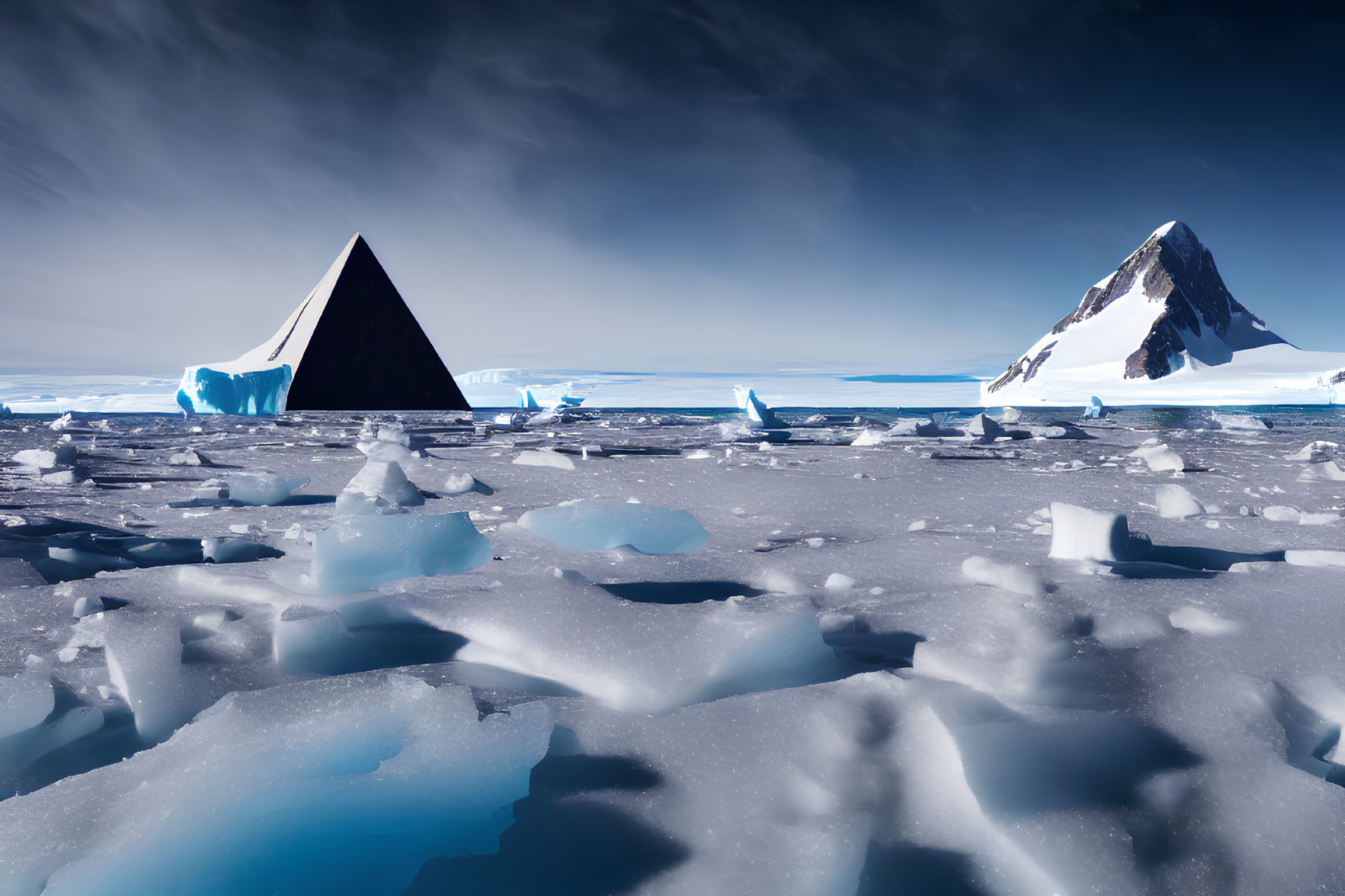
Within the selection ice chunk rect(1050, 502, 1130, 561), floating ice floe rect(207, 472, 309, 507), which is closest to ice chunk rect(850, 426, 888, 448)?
ice chunk rect(1050, 502, 1130, 561)

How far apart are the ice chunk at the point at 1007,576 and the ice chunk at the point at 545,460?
382 centimetres

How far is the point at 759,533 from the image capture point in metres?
2.62

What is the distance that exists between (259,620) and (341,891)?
3.19 ft

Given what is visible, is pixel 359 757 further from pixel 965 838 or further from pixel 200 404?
pixel 200 404

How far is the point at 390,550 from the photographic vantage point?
5.68 feet

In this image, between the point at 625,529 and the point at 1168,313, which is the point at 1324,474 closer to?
the point at 625,529

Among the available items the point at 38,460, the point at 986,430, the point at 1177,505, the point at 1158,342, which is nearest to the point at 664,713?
the point at 1177,505

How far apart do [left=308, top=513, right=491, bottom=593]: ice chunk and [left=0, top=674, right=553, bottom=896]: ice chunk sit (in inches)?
29.9

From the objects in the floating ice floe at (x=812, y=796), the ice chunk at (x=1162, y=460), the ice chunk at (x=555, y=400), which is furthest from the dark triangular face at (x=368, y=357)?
the floating ice floe at (x=812, y=796)

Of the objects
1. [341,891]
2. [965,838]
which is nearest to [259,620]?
[341,891]

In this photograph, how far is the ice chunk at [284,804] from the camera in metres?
0.67

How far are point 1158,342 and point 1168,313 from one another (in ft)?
21.0

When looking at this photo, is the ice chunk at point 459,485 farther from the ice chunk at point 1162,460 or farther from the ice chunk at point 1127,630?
the ice chunk at point 1162,460

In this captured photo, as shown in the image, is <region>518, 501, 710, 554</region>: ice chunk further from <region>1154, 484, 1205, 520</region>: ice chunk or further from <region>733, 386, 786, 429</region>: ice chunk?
<region>733, 386, 786, 429</region>: ice chunk
